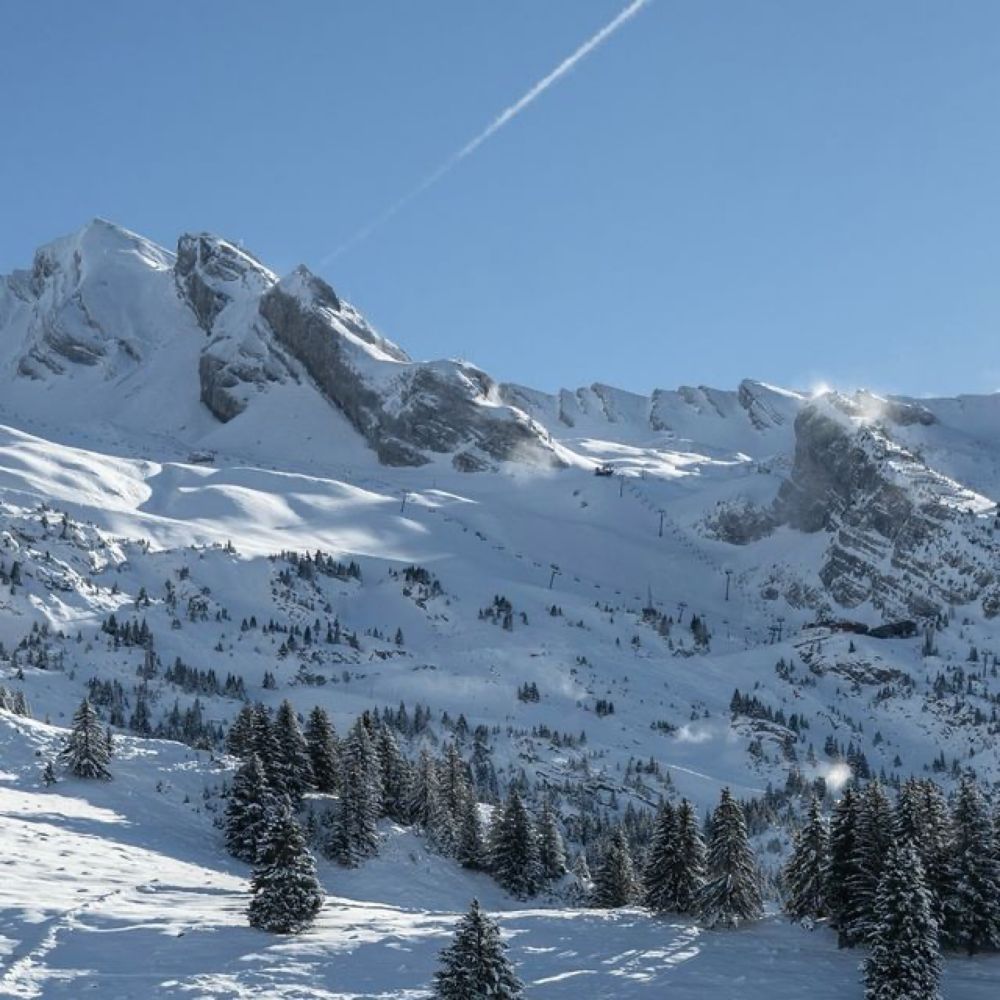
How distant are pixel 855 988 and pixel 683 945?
1005 centimetres

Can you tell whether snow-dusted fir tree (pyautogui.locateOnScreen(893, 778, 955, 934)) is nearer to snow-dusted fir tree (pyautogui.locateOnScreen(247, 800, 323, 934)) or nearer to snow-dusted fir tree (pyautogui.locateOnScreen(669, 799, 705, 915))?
snow-dusted fir tree (pyautogui.locateOnScreen(669, 799, 705, 915))

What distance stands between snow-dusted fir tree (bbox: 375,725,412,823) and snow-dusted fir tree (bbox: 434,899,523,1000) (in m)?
54.6

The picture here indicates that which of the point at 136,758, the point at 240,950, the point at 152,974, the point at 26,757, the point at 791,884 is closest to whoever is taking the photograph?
the point at 152,974

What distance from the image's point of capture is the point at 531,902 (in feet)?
295

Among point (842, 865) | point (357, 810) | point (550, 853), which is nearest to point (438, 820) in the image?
point (550, 853)

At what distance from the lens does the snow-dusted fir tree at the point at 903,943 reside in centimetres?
4809

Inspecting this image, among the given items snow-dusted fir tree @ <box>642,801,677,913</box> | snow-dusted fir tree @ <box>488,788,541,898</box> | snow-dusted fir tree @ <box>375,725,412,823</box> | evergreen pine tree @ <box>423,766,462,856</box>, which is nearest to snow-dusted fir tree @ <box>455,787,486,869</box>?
snow-dusted fir tree @ <box>488,788,541,898</box>

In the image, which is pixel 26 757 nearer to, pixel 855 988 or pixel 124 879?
pixel 124 879

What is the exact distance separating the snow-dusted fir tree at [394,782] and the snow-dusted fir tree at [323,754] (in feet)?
12.0

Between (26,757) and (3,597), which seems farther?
(3,597)

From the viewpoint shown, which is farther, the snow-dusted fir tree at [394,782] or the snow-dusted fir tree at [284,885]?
the snow-dusted fir tree at [394,782]

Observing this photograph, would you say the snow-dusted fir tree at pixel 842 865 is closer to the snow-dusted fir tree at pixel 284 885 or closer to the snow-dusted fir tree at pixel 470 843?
the snow-dusted fir tree at pixel 284 885

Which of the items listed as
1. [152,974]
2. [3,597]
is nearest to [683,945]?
[152,974]

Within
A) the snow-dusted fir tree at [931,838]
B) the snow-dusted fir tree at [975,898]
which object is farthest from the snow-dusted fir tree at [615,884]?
the snow-dusted fir tree at [975,898]
